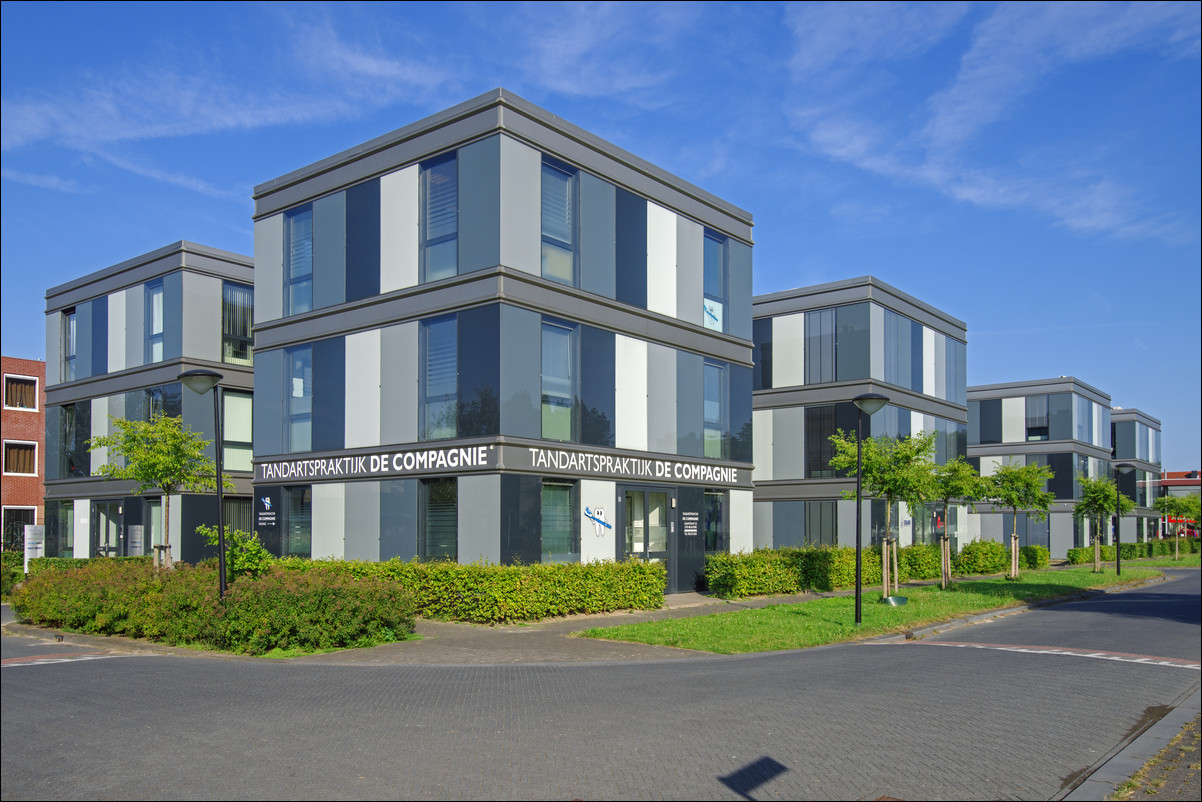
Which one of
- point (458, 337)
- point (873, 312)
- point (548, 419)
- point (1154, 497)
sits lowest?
point (1154, 497)

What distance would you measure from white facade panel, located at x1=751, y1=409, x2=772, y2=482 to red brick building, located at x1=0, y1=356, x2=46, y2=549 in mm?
33032

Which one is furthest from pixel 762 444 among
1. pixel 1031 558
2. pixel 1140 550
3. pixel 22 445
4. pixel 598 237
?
pixel 22 445

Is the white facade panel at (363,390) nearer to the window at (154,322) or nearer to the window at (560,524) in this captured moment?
the window at (560,524)

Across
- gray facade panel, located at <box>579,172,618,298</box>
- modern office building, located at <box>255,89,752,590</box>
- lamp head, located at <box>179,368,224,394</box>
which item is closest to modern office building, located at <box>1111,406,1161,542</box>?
modern office building, located at <box>255,89,752,590</box>

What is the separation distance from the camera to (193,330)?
30.7 meters

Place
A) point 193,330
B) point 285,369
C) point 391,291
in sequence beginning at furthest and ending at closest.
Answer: point 193,330, point 285,369, point 391,291

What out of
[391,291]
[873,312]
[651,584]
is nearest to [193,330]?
[391,291]

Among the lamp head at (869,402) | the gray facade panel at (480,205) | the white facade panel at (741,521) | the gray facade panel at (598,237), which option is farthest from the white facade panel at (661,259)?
the lamp head at (869,402)

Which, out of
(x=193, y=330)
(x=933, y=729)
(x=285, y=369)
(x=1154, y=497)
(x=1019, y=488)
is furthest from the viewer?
(x=1154, y=497)

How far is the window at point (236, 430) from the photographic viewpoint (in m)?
30.7

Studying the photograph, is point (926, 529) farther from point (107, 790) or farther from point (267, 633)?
point (107, 790)

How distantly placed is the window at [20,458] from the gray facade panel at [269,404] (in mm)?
27249

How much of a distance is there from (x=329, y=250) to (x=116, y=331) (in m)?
13.3

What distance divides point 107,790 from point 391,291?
16.7 meters
